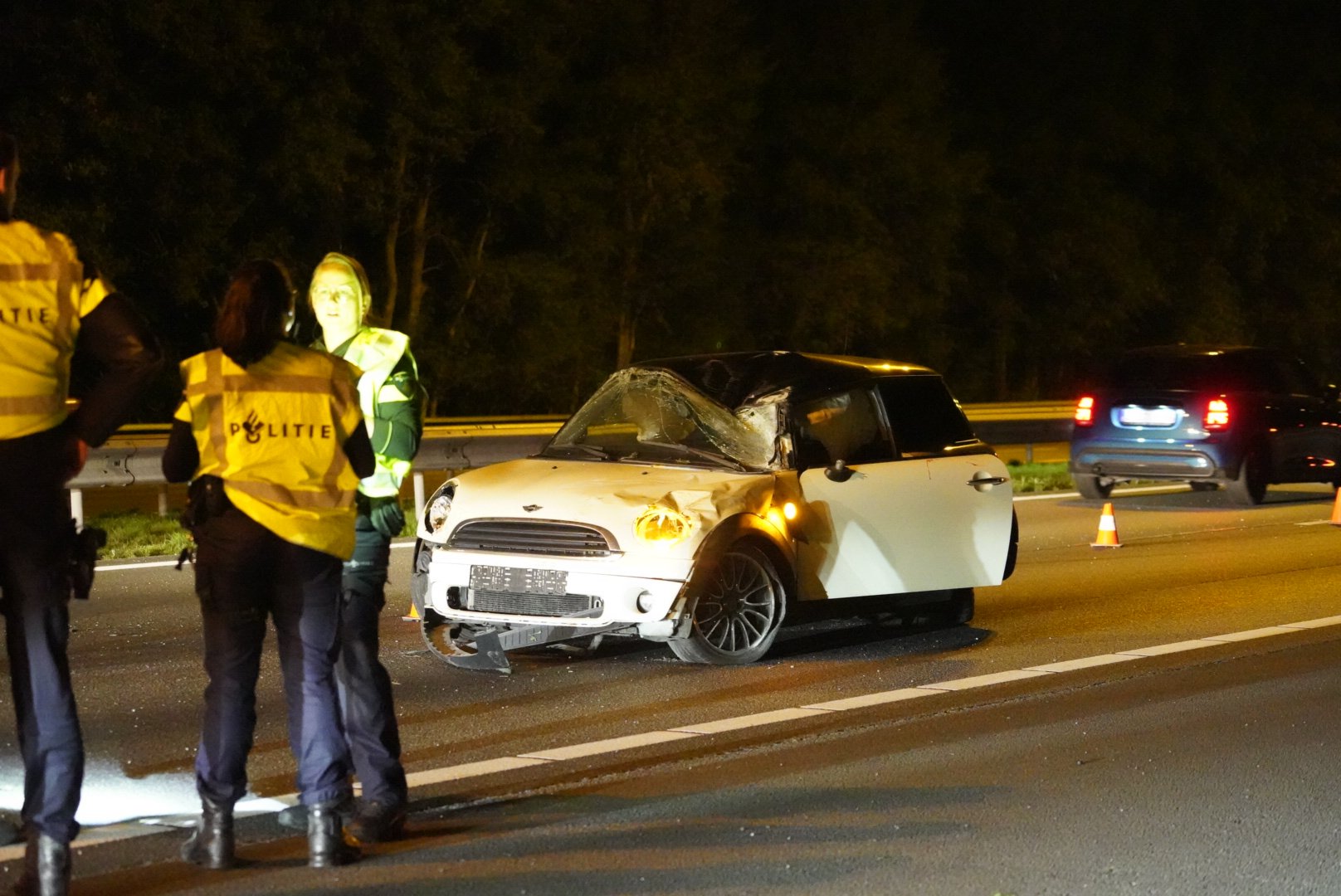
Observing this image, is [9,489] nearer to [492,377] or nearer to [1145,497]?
[1145,497]

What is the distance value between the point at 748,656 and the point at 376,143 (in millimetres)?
28144

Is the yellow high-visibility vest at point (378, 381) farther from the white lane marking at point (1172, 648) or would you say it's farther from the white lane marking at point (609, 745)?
the white lane marking at point (1172, 648)

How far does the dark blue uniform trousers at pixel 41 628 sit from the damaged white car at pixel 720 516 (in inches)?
151

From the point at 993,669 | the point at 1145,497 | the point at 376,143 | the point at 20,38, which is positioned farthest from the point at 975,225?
the point at 993,669

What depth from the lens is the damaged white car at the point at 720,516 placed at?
8812 millimetres

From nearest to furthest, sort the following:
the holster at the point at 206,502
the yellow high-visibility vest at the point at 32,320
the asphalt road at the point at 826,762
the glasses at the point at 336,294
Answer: the yellow high-visibility vest at the point at 32,320, the holster at the point at 206,502, the asphalt road at the point at 826,762, the glasses at the point at 336,294

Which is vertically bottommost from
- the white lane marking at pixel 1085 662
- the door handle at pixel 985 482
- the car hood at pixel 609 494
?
the white lane marking at pixel 1085 662

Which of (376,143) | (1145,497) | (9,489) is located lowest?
(1145,497)

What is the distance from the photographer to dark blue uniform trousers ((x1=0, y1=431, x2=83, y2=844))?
4.98m

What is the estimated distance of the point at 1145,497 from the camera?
778 inches

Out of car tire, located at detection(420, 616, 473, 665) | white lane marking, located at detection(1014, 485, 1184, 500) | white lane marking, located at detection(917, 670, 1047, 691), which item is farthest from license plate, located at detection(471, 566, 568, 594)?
white lane marking, located at detection(1014, 485, 1184, 500)

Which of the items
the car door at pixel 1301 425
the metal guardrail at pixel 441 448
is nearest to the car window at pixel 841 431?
the metal guardrail at pixel 441 448

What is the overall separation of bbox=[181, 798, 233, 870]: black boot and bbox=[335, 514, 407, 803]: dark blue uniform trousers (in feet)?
1.63

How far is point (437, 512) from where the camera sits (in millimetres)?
9266
